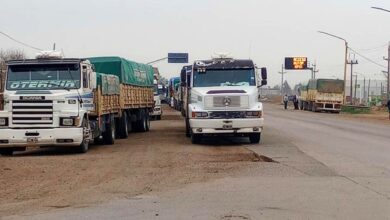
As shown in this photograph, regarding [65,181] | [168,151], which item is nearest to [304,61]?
[168,151]

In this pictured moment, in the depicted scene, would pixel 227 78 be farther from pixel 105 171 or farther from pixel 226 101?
pixel 105 171

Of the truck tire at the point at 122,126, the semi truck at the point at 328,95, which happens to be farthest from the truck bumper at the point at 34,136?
the semi truck at the point at 328,95

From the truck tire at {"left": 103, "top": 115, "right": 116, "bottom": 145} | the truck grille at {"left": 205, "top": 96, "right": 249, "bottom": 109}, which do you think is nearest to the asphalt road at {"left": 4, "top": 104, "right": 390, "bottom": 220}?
the truck grille at {"left": 205, "top": 96, "right": 249, "bottom": 109}

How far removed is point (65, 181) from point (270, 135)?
14.5 metres

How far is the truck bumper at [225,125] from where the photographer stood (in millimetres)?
20609

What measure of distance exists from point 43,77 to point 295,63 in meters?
81.3

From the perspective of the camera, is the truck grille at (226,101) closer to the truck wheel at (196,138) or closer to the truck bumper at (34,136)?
the truck wheel at (196,138)

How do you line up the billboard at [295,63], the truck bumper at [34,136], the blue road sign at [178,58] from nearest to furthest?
the truck bumper at [34,136], the blue road sign at [178,58], the billboard at [295,63]

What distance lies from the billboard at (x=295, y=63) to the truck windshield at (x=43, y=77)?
3168 inches

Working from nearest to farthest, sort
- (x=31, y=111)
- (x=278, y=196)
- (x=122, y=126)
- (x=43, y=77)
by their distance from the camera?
1. (x=278, y=196)
2. (x=31, y=111)
3. (x=43, y=77)
4. (x=122, y=126)

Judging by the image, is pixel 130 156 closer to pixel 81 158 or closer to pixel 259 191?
pixel 81 158

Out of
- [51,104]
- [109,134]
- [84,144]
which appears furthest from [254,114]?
[51,104]

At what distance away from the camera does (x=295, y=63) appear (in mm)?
97000

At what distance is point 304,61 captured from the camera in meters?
96.4
